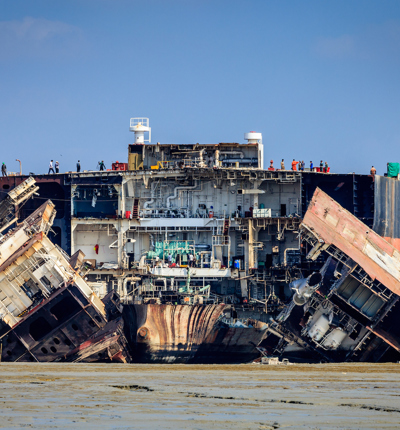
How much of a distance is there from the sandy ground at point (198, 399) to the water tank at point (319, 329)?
579 cm

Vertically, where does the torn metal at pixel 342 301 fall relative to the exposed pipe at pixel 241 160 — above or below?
below

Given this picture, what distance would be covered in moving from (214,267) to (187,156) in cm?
810

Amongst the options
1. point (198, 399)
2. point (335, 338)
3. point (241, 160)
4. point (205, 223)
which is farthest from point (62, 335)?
point (241, 160)

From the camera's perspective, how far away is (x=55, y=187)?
168 feet

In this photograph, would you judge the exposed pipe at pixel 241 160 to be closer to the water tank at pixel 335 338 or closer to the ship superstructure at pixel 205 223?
the ship superstructure at pixel 205 223

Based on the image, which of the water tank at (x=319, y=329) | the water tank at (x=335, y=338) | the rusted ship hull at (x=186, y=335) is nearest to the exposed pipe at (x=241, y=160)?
→ the rusted ship hull at (x=186, y=335)

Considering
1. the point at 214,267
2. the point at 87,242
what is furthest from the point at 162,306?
the point at 87,242

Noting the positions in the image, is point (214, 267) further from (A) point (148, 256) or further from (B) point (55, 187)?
(B) point (55, 187)

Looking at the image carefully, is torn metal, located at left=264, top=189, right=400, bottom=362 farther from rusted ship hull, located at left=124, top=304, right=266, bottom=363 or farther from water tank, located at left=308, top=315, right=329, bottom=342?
rusted ship hull, located at left=124, top=304, right=266, bottom=363

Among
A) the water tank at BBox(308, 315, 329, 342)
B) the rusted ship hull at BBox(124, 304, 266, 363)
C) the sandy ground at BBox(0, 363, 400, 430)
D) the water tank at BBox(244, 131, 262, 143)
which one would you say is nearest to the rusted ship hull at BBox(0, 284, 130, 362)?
the rusted ship hull at BBox(124, 304, 266, 363)

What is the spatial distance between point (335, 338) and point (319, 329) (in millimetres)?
817

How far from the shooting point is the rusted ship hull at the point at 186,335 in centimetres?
3806

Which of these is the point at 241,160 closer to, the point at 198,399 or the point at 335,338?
the point at 335,338

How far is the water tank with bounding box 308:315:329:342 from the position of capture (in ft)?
124
